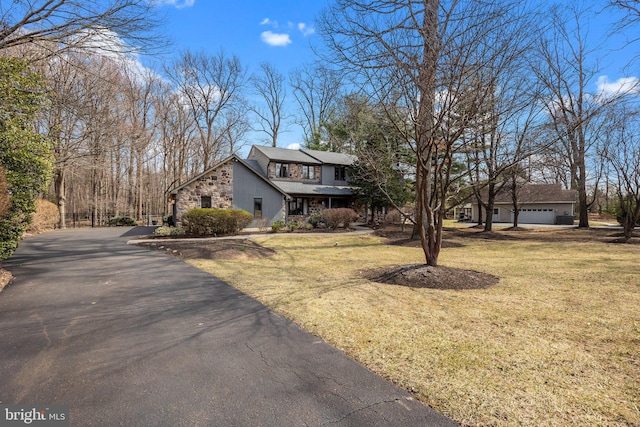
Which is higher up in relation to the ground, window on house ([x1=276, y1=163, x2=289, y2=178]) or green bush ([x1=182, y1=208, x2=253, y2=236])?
window on house ([x1=276, y1=163, x2=289, y2=178])

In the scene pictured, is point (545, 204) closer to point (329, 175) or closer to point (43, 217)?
point (329, 175)

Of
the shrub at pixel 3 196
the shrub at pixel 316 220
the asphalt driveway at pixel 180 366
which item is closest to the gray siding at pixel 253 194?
the shrub at pixel 316 220

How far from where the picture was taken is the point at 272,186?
21.7 meters

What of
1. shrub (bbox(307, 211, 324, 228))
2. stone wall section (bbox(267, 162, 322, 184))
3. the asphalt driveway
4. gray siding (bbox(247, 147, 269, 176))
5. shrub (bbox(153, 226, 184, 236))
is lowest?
the asphalt driveway

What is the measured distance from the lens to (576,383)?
2.96 meters

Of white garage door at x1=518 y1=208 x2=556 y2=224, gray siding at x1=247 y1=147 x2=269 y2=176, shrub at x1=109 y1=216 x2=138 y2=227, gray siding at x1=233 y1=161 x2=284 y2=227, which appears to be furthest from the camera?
white garage door at x1=518 y1=208 x2=556 y2=224

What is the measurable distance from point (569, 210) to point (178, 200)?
38.8 m

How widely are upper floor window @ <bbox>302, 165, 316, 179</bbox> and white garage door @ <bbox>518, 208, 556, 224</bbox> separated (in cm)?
2584

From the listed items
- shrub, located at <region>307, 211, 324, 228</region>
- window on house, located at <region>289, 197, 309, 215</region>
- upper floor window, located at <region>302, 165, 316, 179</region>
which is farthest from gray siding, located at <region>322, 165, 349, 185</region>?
shrub, located at <region>307, 211, 324, 228</region>

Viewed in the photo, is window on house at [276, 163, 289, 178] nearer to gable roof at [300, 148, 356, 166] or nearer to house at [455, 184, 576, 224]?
gable roof at [300, 148, 356, 166]

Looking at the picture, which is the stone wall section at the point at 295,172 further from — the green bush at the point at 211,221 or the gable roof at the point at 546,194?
the gable roof at the point at 546,194

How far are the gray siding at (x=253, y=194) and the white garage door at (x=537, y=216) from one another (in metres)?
29.7

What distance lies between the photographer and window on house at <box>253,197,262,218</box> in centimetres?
2133

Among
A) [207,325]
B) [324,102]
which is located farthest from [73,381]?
[324,102]
